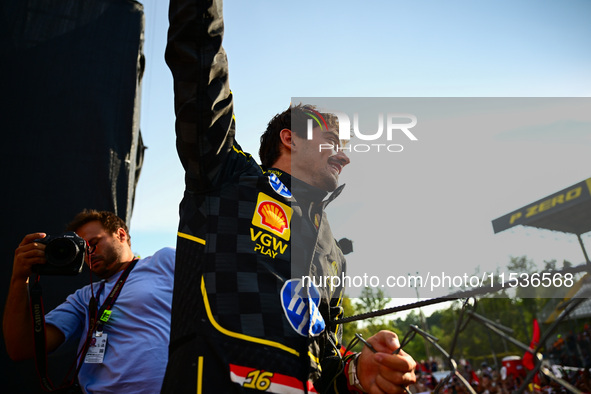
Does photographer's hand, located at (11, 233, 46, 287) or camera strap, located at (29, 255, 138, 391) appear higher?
photographer's hand, located at (11, 233, 46, 287)

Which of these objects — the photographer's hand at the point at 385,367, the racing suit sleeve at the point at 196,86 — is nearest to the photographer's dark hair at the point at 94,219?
the racing suit sleeve at the point at 196,86

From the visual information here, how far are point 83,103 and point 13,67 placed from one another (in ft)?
1.68

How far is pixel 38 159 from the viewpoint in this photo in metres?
2.94

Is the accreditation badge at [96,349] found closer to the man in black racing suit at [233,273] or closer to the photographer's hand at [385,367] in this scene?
the man in black racing suit at [233,273]

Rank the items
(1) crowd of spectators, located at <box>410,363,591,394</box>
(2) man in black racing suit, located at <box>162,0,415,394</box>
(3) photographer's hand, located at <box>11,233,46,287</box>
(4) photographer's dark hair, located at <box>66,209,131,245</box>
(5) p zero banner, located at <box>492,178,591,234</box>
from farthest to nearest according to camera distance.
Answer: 1. (5) p zero banner, located at <box>492,178,591,234</box>
2. (4) photographer's dark hair, located at <box>66,209,131,245</box>
3. (3) photographer's hand, located at <box>11,233,46,287</box>
4. (2) man in black racing suit, located at <box>162,0,415,394</box>
5. (1) crowd of spectators, located at <box>410,363,591,394</box>

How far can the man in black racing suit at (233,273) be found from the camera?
109 centimetres

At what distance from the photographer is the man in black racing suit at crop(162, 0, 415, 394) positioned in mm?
1091

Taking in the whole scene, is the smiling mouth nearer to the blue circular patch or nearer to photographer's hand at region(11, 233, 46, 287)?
the blue circular patch

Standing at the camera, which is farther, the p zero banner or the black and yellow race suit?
the p zero banner

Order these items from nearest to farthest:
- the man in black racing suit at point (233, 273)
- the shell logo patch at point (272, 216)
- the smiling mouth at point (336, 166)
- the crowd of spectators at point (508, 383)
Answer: the crowd of spectators at point (508, 383)
the man in black racing suit at point (233, 273)
the shell logo patch at point (272, 216)
the smiling mouth at point (336, 166)

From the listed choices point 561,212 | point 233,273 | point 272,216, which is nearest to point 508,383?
point 561,212

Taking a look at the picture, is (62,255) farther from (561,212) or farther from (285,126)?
(561,212)

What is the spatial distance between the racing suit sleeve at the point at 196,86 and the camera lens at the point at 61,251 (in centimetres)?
110

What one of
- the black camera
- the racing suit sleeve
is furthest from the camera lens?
the racing suit sleeve
